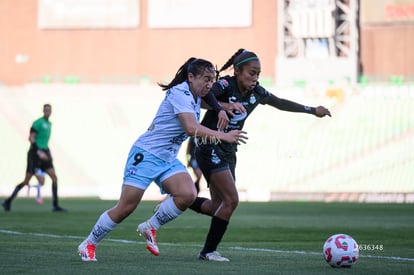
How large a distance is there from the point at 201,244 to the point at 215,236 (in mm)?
2615

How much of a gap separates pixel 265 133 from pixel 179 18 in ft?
35.3

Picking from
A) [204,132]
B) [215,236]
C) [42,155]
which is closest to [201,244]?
[215,236]

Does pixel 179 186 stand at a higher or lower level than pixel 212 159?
lower

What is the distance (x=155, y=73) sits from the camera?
50.1 metres

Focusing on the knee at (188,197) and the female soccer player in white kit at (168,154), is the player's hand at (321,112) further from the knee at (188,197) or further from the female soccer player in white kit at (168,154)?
the knee at (188,197)

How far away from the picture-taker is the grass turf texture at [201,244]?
8992mm

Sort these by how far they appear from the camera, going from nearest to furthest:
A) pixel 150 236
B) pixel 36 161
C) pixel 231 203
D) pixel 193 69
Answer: pixel 193 69 → pixel 150 236 → pixel 231 203 → pixel 36 161

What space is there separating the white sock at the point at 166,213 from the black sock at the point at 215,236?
498 millimetres

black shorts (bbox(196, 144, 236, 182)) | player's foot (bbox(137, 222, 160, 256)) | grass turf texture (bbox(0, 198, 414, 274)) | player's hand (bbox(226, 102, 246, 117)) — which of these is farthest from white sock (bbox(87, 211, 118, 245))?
player's hand (bbox(226, 102, 246, 117))

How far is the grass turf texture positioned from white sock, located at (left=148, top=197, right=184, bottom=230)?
1.28 feet

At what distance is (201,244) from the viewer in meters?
12.7

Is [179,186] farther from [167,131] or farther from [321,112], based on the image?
[321,112]

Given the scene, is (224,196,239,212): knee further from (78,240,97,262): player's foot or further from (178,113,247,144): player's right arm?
(78,240,97,262): player's foot

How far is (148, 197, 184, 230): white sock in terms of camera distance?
975 cm
